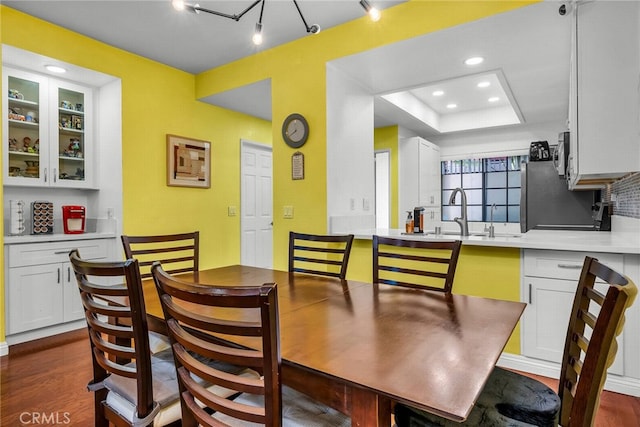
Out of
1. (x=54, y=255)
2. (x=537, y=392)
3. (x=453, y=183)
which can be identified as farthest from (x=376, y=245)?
(x=453, y=183)

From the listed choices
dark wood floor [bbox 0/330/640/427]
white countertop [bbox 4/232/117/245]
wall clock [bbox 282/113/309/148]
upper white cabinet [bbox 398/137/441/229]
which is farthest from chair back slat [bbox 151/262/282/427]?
upper white cabinet [bbox 398/137/441/229]

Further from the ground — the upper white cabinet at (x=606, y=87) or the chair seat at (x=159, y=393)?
the upper white cabinet at (x=606, y=87)

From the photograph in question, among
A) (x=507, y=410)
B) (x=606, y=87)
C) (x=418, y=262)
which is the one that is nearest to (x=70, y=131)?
(x=418, y=262)

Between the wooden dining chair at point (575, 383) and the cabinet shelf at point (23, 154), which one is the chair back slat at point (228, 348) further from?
the cabinet shelf at point (23, 154)

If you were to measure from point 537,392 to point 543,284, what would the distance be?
4.14 ft

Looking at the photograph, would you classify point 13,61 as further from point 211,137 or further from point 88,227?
point 211,137

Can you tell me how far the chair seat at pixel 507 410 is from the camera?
3.48ft

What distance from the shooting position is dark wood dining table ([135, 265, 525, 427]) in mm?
803

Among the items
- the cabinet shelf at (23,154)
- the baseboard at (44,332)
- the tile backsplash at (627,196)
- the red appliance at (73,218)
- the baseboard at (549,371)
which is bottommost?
the baseboard at (44,332)

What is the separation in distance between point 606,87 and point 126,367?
2773mm

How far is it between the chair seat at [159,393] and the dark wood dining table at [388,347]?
0.24 m

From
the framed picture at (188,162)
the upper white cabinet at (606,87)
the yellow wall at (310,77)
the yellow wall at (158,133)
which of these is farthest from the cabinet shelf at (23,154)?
the upper white cabinet at (606,87)

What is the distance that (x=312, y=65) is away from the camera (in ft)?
10.3

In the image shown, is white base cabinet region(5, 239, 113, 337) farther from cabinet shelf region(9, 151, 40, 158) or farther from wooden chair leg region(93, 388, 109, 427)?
wooden chair leg region(93, 388, 109, 427)
